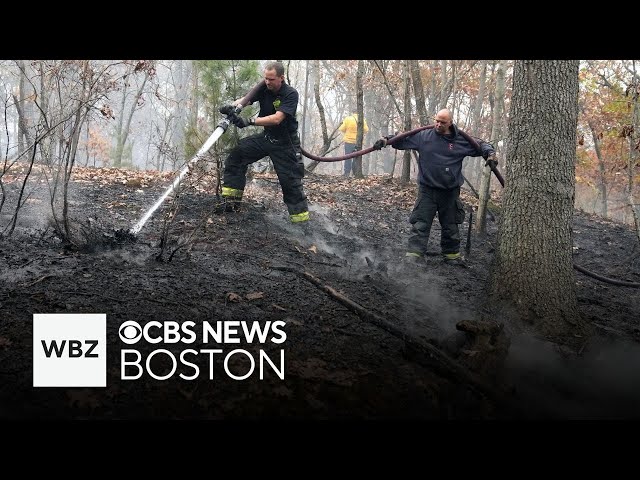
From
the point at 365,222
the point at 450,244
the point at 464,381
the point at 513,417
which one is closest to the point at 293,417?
the point at 464,381

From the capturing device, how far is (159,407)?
281 centimetres

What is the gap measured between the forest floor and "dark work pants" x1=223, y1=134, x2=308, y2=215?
0.44 m

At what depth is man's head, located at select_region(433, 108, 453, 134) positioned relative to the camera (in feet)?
19.7

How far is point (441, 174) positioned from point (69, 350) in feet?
15.0

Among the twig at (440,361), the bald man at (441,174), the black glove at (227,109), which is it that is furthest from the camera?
the bald man at (441,174)

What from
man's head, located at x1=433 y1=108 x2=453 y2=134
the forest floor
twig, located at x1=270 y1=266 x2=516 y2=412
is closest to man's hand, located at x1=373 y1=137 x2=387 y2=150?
man's head, located at x1=433 y1=108 x2=453 y2=134

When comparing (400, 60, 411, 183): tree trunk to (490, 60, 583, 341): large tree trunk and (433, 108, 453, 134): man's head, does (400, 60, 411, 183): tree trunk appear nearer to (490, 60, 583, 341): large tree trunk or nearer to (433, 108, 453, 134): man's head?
(433, 108, 453, 134): man's head

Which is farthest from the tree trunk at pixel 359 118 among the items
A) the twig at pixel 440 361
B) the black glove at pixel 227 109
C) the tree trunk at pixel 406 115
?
the twig at pixel 440 361

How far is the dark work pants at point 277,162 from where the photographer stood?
6410mm

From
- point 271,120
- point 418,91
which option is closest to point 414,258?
point 271,120

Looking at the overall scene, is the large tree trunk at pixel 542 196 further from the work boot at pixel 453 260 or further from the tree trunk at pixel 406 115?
the tree trunk at pixel 406 115

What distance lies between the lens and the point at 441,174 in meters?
6.19

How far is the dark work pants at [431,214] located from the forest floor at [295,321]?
0.33m

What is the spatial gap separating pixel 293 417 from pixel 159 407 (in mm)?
756
